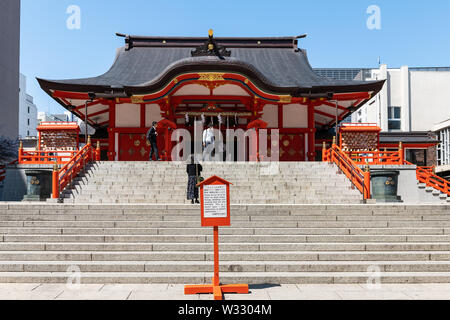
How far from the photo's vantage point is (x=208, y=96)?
741 inches

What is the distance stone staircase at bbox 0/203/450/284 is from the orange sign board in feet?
4.04

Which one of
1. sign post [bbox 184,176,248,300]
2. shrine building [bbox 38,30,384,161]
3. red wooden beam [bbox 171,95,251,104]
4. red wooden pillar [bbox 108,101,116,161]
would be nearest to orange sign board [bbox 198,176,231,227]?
sign post [bbox 184,176,248,300]

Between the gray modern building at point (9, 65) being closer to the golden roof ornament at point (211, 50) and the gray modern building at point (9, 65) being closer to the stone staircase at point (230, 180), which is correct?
the golden roof ornament at point (211, 50)

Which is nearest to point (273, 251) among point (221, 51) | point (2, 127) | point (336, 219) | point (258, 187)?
point (336, 219)

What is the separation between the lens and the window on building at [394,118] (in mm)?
45500

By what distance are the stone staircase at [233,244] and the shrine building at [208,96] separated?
837 cm

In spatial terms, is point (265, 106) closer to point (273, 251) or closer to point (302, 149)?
point (302, 149)

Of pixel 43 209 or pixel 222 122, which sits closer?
pixel 43 209

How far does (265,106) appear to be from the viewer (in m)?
19.6

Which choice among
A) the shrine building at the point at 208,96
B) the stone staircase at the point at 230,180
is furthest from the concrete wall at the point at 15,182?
the shrine building at the point at 208,96

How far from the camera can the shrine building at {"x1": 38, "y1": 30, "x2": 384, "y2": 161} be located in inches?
658

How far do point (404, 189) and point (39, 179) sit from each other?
12656 mm

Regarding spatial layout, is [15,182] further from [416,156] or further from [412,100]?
[412,100]

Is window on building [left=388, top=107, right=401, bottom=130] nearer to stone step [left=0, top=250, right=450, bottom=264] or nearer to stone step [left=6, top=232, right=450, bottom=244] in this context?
stone step [left=6, top=232, right=450, bottom=244]
